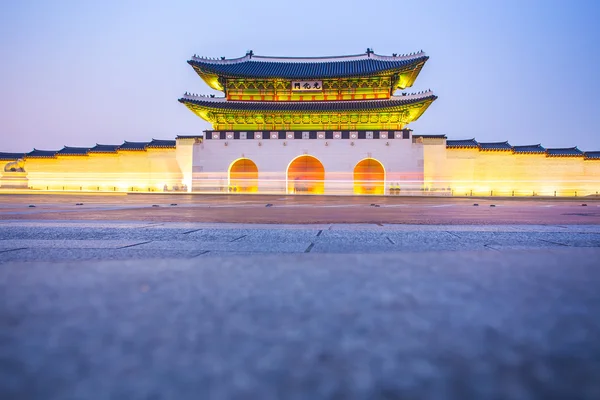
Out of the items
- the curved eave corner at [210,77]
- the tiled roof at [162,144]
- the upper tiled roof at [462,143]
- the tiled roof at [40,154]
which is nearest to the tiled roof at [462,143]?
the upper tiled roof at [462,143]

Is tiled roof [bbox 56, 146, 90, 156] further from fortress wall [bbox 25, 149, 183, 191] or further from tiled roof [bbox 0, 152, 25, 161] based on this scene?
tiled roof [bbox 0, 152, 25, 161]

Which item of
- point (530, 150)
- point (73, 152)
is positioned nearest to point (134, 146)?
point (73, 152)

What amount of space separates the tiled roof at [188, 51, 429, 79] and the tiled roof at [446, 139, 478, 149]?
5.71 metres

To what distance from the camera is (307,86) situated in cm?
2252

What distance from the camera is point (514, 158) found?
70.9 ft

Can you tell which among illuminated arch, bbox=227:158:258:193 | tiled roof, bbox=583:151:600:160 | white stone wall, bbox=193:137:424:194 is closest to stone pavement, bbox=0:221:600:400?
white stone wall, bbox=193:137:424:194

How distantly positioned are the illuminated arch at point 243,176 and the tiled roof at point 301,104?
3.59 meters

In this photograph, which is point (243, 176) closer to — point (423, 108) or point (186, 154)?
point (186, 154)

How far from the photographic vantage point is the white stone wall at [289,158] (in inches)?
834

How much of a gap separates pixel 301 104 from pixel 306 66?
206 inches

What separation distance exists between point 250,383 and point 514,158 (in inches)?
1021

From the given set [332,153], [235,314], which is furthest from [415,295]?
[332,153]

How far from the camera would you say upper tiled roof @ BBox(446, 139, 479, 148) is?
21.2m

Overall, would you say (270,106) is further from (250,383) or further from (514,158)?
(250,383)
